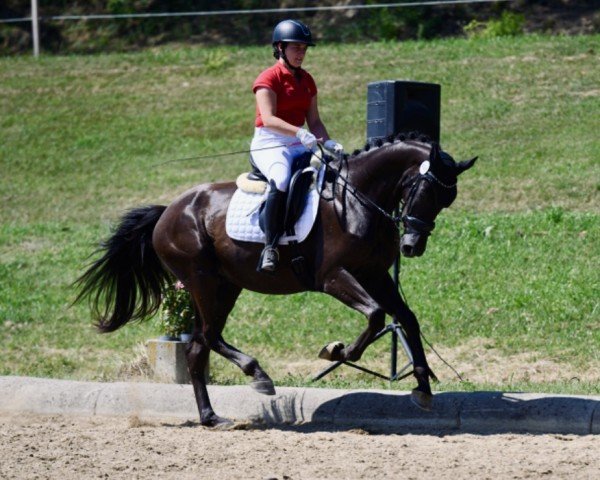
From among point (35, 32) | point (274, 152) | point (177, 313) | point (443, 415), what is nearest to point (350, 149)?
point (177, 313)

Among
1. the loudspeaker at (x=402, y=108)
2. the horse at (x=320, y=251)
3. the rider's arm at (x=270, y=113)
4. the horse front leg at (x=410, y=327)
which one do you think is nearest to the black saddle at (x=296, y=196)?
the horse at (x=320, y=251)

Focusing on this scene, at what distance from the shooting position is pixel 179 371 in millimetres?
10227

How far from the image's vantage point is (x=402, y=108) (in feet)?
31.7

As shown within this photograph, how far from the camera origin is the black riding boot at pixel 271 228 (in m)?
8.20

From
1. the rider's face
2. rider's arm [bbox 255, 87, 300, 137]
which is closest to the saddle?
rider's arm [bbox 255, 87, 300, 137]

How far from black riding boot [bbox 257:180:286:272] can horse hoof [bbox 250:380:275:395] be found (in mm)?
A: 847

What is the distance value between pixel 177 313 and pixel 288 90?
9.36 feet

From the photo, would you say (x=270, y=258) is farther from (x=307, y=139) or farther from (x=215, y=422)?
(x=215, y=422)

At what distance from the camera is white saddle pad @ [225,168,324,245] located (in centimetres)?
824

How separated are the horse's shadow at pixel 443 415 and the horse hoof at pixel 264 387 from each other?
12.9 inches

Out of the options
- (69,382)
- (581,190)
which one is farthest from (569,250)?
(69,382)

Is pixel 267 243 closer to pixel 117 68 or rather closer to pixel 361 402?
pixel 361 402

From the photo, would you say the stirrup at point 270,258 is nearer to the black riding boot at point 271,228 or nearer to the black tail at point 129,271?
the black riding boot at point 271,228

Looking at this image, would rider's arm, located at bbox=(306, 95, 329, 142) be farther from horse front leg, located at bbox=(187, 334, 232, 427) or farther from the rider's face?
horse front leg, located at bbox=(187, 334, 232, 427)
